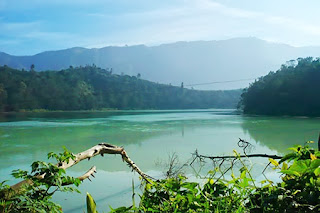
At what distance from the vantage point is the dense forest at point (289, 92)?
37.2 metres

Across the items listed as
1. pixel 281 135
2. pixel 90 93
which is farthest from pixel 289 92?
pixel 90 93

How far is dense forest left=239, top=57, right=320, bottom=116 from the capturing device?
37.2 metres

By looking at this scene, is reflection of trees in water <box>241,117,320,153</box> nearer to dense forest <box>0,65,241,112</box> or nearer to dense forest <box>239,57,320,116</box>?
dense forest <box>239,57,320,116</box>

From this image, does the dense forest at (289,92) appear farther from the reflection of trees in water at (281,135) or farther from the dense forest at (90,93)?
the dense forest at (90,93)

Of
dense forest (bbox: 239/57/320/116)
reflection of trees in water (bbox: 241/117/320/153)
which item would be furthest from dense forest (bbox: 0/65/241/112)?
reflection of trees in water (bbox: 241/117/320/153)

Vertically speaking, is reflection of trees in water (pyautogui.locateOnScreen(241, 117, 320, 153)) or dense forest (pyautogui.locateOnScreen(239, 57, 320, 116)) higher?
dense forest (pyautogui.locateOnScreen(239, 57, 320, 116))

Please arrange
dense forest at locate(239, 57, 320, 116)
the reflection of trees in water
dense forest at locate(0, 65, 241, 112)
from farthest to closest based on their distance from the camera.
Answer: dense forest at locate(0, 65, 241, 112) < dense forest at locate(239, 57, 320, 116) < the reflection of trees in water

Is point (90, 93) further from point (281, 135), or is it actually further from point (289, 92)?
point (281, 135)

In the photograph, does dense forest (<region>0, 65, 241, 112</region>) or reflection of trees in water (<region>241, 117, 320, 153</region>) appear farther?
dense forest (<region>0, 65, 241, 112</region>)

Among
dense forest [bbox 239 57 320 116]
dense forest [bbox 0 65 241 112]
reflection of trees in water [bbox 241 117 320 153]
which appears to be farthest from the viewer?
dense forest [bbox 0 65 241 112]

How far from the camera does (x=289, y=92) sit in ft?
130

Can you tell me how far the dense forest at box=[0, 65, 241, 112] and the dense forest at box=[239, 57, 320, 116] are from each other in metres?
34.4

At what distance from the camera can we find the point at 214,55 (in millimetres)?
198750

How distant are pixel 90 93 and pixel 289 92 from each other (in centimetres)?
4186
